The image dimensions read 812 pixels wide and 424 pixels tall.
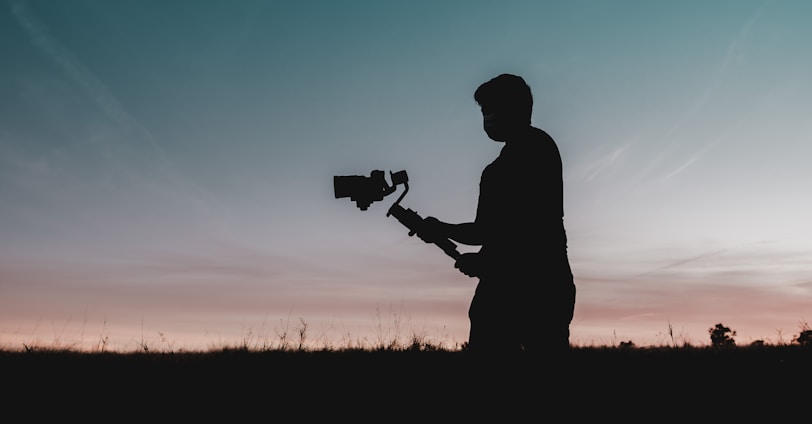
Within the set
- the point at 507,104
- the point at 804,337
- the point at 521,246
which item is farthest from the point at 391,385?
the point at 804,337

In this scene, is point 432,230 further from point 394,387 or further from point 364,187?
point 394,387

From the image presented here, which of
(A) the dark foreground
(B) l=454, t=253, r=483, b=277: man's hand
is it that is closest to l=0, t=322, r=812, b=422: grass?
(A) the dark foreground

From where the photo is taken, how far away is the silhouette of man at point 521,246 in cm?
379

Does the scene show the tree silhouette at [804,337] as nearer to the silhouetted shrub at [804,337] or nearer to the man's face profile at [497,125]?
the silhouetted shrub at [804,337]

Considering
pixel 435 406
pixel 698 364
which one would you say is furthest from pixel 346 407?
pixel 698 364

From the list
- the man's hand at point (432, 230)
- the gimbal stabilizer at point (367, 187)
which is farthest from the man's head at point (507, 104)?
the gimbal stabilizer at point (367, 187)

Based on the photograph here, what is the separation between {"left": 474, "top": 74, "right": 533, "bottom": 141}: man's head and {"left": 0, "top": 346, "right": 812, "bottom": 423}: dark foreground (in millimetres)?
1648

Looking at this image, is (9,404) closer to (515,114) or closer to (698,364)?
(515,114)

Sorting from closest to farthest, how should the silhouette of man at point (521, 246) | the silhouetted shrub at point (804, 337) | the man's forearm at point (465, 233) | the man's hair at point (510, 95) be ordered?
the silhouette of man at point (521, 246)
the man's hair at point (510, 95)
the man's forearm at point (465, 233)
the silhouetted shrub at point (804, 337)

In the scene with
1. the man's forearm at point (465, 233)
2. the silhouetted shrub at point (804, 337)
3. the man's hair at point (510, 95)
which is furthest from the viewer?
the silhouetted shrub at point (804, 337)

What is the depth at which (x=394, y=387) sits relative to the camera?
568 cm

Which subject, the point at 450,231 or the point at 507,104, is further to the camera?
the point at 450,231

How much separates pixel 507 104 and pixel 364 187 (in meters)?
1.47

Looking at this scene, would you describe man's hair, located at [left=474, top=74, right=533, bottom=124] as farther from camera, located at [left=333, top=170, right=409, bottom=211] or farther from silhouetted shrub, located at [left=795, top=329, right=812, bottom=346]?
silhouetted shrub, located at [left=795, top=329, right=812, bottom=346]
